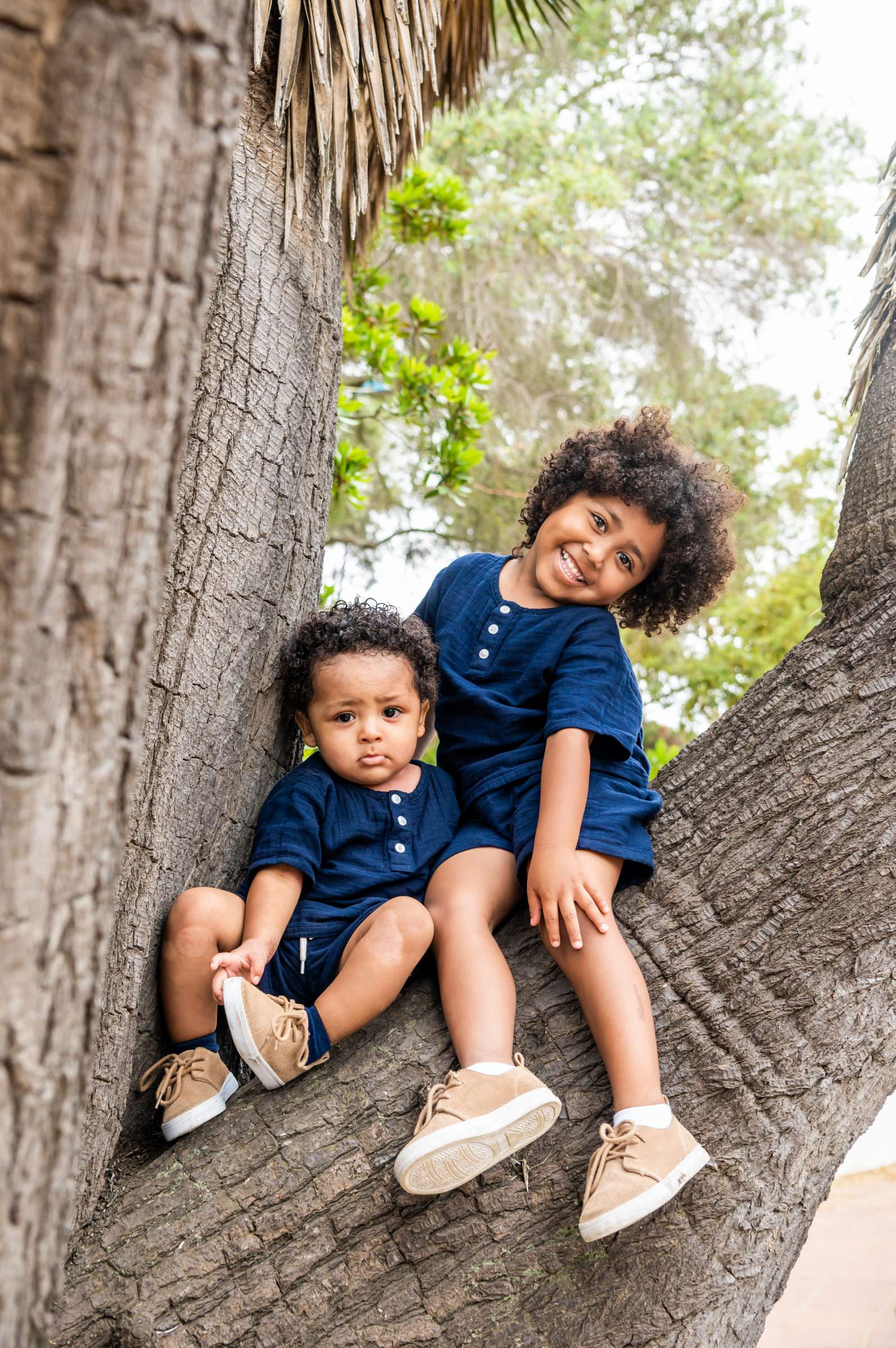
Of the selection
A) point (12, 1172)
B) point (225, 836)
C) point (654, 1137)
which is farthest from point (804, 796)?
point (12, 1172)

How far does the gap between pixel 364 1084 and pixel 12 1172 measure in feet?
3.26

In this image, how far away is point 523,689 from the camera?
8.55 ft

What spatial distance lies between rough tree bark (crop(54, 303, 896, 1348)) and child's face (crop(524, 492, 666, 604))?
24.9 inches

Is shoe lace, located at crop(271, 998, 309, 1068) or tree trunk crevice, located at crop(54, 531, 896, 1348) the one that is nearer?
tree trunk crevice, located at crop(54, 531, 896, 1348)

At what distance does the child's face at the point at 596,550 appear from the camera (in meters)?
2.65

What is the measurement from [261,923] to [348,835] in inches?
12.5

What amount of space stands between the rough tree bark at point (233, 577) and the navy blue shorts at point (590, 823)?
1.55 feet

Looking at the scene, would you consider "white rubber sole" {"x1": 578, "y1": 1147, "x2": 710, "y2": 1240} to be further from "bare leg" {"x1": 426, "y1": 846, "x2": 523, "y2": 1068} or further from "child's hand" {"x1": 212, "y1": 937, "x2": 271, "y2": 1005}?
"child's hand" {"x1": 212, "y1": 937, "x2": 271, "y2": 1005}

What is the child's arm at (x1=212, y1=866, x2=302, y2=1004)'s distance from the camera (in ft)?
6.79

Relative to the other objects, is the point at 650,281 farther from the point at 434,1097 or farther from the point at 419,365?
the point at 434,1097

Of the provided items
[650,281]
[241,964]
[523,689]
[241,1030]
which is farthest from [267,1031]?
[650,281]

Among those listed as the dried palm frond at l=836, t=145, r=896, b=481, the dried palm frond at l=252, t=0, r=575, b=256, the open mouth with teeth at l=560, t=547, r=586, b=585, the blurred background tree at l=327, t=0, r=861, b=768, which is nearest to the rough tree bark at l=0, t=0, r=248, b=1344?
the dried palm frond at l=252, t=0, r=575, b=256

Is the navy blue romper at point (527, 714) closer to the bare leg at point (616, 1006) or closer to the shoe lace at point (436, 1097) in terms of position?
the bare leg at point (616, 1006)

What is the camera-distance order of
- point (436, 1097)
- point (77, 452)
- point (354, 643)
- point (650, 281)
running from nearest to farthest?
point (77, 452) → point (436, 1097) → point (354, 643) → point (650, 281)
